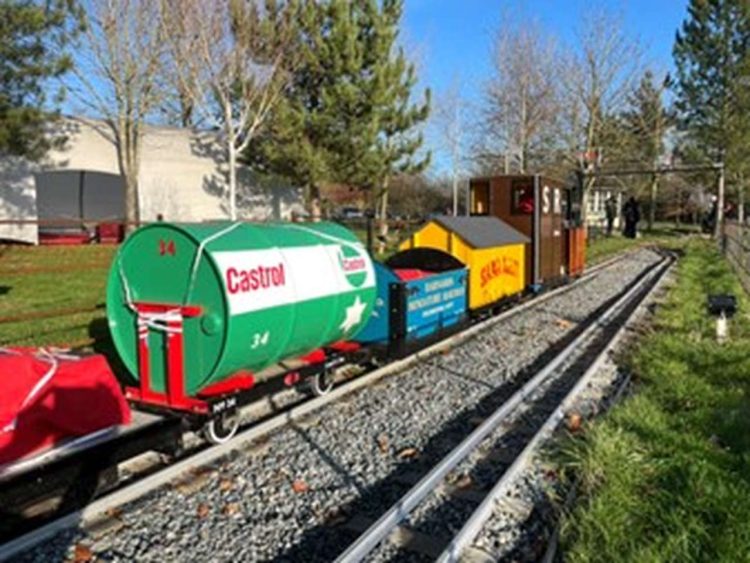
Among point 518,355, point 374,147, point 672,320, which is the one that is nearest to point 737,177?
point 374,147

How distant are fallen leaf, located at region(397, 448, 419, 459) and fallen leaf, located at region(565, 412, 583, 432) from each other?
1.53 metres

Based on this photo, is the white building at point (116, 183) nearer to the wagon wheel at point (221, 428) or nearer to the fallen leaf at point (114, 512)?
the wagon wheel at point (221, 428)

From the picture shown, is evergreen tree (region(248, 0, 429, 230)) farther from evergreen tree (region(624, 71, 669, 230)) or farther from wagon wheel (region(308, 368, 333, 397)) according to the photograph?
evergreen tree (region(624, 71, 669, 230))

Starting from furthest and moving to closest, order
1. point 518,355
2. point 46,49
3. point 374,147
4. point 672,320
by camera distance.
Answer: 1. point 374,147
2. point 46,49
3. point 672,320
4. point 518,355

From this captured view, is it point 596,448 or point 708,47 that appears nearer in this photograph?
point 596,448

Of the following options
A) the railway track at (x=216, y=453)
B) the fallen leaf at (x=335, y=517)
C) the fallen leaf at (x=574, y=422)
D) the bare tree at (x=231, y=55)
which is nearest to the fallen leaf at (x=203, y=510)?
the railway track at (x=216, y=453)

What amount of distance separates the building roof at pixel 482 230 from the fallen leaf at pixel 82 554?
7.89 metres

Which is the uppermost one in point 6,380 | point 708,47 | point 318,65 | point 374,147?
point 708,47

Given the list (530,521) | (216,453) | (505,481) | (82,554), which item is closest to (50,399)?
(82,554)

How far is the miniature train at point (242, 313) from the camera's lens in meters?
5.70

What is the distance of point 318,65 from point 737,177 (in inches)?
1440

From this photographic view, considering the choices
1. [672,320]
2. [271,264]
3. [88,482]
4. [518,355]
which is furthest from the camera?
[672,320]

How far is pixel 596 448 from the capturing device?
5172 mm

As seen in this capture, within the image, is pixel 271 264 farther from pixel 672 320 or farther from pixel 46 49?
pixel 46 49
